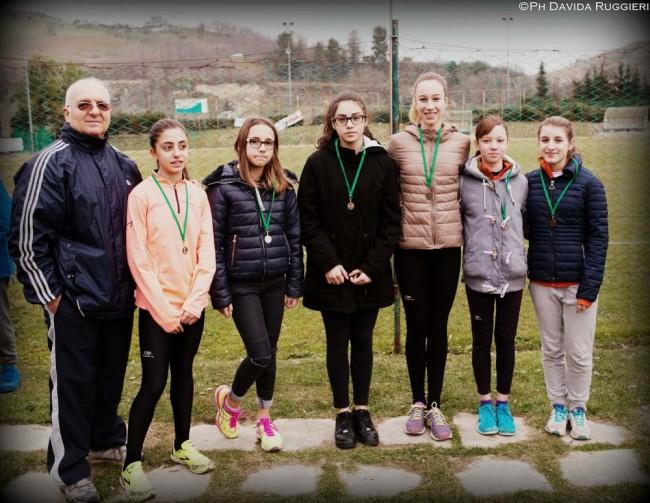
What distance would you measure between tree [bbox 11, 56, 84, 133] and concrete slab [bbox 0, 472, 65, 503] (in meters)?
10.0

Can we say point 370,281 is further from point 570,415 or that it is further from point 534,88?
point 534,88

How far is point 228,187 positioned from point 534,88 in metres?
9.35

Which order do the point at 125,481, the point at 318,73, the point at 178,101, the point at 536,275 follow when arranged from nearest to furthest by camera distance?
the point at 125,481 < the point at 536,275 < the point at 318,73 < the point at 178,101

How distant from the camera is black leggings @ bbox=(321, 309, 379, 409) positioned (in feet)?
12.8

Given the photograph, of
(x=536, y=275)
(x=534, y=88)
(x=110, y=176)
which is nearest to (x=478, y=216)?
(x=536, y=275)

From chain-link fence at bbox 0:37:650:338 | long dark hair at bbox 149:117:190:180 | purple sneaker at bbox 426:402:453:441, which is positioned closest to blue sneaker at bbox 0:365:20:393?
long dark hair at bbox 149:117:190:180

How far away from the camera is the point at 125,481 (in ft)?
11.0

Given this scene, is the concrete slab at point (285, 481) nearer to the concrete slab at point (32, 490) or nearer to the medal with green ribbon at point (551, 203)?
the concrete slab at point (32, 490)

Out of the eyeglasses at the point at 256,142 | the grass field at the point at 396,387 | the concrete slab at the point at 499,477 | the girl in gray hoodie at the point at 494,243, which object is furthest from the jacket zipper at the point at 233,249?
the concrete slab at the point at 499,477

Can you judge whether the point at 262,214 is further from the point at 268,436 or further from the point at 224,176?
the point at 268,436

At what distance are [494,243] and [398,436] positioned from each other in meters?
1.33

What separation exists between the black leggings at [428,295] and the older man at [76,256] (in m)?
1.63

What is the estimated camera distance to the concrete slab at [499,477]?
3293mm

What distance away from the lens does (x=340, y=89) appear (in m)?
10.9
